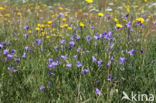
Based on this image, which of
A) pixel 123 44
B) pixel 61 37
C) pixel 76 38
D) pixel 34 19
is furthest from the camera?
pixel 34 19

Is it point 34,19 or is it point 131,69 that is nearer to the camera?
point 131,69

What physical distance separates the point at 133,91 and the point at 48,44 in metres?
1.43

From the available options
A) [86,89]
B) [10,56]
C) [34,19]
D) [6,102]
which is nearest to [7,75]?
[10,56]

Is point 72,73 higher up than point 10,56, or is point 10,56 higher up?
point 10,56

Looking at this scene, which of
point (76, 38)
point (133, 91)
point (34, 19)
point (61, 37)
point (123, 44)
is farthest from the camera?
point (34, 19)

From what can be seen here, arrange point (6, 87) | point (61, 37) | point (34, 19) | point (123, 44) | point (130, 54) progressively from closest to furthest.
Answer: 1. point (6, 87)
2. point (130, 54)
3. point (123, 44)
4. point (61, 37)
5. point (34, 19)

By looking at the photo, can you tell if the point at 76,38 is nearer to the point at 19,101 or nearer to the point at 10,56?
the point at 10,56

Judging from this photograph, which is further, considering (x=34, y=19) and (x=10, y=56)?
(x=34, y=19)

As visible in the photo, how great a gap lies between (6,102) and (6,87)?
166 millimetres

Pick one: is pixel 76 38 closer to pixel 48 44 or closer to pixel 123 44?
pixel 48 44

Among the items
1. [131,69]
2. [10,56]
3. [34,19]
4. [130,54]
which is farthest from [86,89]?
[34,19]

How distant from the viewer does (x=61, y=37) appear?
2.80 meters

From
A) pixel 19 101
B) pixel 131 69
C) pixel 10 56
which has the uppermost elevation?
pixel 10 56

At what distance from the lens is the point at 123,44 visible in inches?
92.4
